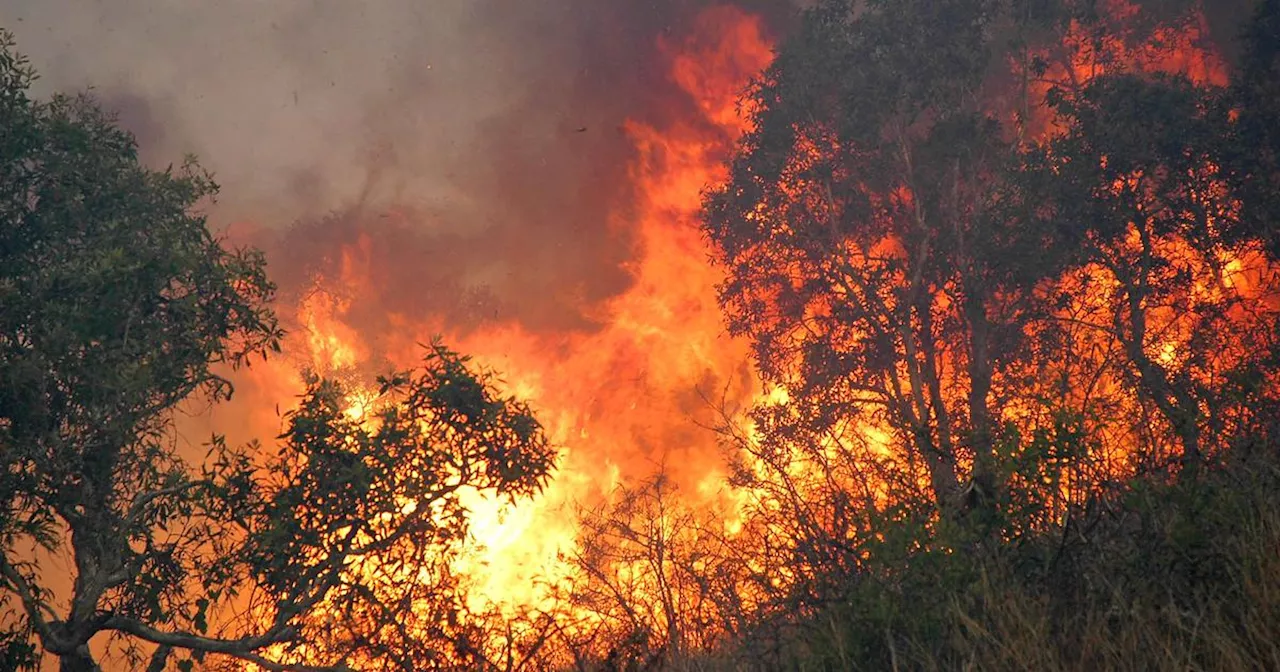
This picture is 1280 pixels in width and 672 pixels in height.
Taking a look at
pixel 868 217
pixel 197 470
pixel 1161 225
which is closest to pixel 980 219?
pixel 868 217

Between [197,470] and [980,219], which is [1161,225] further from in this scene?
[197,470]

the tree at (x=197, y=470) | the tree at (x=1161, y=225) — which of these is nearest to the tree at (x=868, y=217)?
the tree at (x=1161, y=225)

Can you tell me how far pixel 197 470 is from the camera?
1435 cm

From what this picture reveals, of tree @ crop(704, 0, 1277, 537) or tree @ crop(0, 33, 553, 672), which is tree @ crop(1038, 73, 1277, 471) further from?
tree @ crop(0, 33, 553, 672)

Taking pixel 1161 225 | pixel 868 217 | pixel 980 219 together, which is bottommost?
pixel 1161 225

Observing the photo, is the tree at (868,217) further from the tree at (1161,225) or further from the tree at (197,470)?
the tree at (197,470)

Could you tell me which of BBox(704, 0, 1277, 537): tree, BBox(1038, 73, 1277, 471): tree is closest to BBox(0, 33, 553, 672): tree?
BBox(704, 0, 1277, 537): tree

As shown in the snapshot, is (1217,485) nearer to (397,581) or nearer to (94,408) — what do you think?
(397,581)

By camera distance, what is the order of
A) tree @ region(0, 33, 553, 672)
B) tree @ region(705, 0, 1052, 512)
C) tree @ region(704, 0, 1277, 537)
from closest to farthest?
tree @ region(0, 33, 553, 672), tree @ region(704, 0, 1277, 537), tree @ region(705, 0, 1052, 512)

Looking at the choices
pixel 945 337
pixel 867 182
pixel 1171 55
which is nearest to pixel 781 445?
pixel 945 337

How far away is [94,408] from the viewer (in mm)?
13781

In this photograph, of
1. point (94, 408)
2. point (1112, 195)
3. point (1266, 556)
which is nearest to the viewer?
point (1266, 556)

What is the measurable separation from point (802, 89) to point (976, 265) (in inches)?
310

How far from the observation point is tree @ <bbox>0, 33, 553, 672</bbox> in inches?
536
